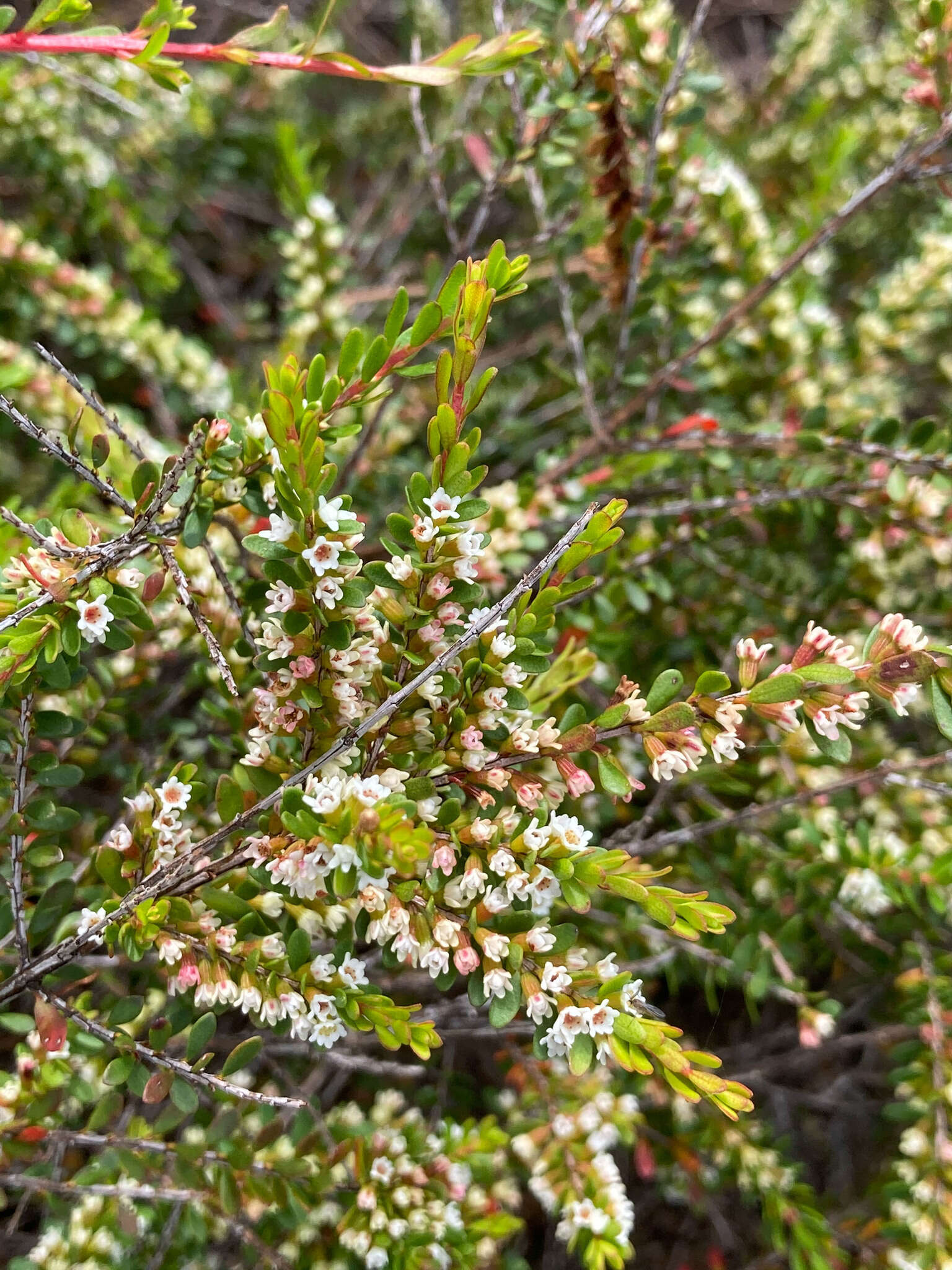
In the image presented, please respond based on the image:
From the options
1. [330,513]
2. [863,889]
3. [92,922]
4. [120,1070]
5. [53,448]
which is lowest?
[863,889]

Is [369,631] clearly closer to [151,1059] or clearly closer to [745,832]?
[151,1059]

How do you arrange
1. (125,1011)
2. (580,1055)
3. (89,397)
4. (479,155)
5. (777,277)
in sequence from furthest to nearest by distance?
1. (479,155)
2. (777,277)
3. (125,1011)
4. (89,397)
5. (580,1055)

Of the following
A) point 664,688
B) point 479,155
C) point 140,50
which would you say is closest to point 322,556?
point 664,688

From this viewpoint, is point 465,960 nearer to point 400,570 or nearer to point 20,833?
point 400,570

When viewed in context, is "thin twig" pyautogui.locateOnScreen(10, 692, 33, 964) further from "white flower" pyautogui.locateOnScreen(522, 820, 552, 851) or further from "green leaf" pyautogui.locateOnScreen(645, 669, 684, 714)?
"green leaf" pyautogui.locateOnScreen(645, 669, 684, 714)

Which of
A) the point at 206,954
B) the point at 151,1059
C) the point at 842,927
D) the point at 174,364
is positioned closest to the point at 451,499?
the point at 206,954
